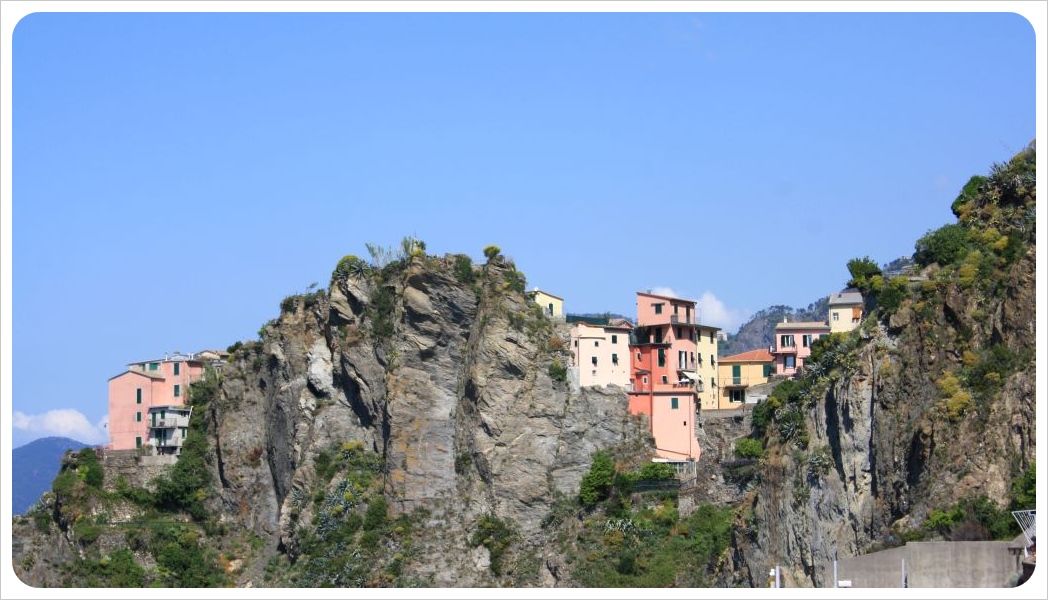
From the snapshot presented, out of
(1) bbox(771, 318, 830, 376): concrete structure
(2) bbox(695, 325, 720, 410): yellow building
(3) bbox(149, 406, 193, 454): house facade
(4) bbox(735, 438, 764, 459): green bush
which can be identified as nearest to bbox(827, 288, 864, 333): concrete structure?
(1) bbox(771, 318, 830, 376): concrete structure

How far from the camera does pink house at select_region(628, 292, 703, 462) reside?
88.9 m

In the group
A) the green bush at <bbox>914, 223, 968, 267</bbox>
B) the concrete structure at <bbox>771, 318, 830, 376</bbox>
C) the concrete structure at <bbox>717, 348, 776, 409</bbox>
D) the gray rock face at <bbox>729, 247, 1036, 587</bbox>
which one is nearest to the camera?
the gray rock face at <bbox>729, 247, 1036, 587</bbox>

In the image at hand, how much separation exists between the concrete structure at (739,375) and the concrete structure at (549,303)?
8101 mm

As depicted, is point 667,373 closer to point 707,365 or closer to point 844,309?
point 707,365

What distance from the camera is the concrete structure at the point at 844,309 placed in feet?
320

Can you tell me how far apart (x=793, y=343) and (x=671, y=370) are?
9408 millimetres

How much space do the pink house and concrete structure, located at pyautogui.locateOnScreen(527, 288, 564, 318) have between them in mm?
5152

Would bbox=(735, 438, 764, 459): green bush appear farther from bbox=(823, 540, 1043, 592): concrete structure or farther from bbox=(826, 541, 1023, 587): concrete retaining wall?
bbox=(826, 541, 1023, 587): concrete retaining wall

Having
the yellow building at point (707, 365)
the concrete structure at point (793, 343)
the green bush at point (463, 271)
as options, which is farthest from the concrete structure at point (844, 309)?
the green bush at point (463, 271)

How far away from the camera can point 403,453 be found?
8988cm

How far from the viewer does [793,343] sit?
321ft

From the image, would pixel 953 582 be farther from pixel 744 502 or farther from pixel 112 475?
pixel 112 475

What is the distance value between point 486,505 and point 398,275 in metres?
11.3

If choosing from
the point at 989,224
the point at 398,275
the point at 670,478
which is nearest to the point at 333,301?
the point at 398,275
